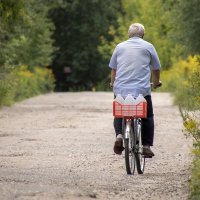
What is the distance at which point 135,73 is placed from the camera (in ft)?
38.6

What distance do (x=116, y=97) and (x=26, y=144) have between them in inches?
180

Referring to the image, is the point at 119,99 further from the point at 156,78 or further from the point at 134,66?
the point at 156,78

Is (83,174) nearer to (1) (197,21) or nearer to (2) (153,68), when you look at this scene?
(2) (153,68)

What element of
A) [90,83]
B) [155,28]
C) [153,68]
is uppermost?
[153,68]

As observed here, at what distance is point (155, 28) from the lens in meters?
56.8

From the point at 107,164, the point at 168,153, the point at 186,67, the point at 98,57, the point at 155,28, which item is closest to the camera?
the point at 107,164

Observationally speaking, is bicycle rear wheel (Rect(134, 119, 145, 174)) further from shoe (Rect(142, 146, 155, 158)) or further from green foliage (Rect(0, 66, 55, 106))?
green foliage (Rect(0, 66, 55, 106))

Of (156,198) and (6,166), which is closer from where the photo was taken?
(156,198)

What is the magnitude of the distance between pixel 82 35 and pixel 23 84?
2658 cm

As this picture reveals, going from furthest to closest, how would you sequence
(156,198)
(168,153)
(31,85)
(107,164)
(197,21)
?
(31,85) → (197,21) → (168,153) → (107,164) → (156,198)

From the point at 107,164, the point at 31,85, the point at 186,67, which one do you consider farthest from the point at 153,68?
the point at 31,85

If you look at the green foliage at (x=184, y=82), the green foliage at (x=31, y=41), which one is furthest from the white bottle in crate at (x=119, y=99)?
the green foliage at (x=31, y=41)

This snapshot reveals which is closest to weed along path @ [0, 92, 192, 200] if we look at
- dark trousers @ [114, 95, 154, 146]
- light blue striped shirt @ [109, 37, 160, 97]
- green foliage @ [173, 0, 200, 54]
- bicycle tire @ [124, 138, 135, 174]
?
bicycle tire @ [124, 138, 135, 174]

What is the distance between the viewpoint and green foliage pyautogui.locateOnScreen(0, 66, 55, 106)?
28.9m
